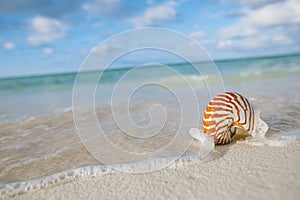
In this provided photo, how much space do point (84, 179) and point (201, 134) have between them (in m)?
1.29

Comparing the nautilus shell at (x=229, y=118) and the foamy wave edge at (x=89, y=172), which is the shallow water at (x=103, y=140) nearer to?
the foamy wave edge at (x=89, y=172)

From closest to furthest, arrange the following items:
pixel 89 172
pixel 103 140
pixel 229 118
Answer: pixel 89 172 < pixel 229 118 < pixel 103 140

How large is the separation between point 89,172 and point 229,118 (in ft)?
4.70

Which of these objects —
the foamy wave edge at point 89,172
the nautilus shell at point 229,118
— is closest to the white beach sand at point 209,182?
the foamy wave edge at point 89,172

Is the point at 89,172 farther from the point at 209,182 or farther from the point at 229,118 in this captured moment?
the point at 229,118

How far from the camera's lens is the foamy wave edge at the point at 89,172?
1.80 metres

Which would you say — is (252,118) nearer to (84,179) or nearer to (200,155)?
(200,155)

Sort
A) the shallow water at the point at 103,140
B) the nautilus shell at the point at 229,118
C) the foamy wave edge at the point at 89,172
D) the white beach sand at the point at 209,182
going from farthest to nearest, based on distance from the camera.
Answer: the nautilus shell at the point at 229,118 < the shallow water at the point at 103,140 < the foamy wave edge at the point at 89,172 < the white beach sand at the point at 209,182

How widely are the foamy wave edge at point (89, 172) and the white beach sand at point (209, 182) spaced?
0.19ft

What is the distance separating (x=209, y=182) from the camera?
1.63 meters

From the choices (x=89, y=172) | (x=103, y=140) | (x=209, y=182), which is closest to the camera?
(x=209, y=182)

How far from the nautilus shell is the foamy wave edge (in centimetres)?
23

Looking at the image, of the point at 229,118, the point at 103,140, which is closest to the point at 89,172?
the point at 103,140

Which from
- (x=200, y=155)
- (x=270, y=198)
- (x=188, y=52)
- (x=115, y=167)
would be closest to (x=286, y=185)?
(x=270, y=198)
